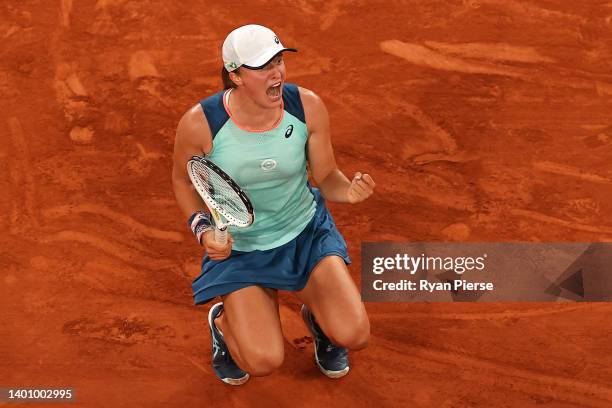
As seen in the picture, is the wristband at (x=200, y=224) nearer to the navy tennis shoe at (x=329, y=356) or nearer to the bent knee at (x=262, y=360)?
the bent knee at (x=262, y=360)

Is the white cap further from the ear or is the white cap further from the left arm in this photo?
the left arm

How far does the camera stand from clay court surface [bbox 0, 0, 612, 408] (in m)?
5.33

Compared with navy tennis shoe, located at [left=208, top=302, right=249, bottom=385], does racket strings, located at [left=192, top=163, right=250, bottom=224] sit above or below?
above

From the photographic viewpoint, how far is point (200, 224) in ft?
15.4

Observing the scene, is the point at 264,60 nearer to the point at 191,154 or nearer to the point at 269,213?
the point at 191,154

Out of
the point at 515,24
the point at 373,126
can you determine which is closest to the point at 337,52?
the point at 373,126

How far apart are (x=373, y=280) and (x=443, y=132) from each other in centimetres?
111

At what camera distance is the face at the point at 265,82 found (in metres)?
4.56

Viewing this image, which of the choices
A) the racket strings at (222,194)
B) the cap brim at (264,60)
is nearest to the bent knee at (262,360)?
the racket strings at (222,194)

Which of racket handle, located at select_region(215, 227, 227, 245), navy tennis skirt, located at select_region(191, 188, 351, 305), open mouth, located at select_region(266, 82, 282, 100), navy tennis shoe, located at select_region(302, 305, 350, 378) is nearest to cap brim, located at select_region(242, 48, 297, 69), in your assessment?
open mouth, located at select_region(266, 82, 282, 100)

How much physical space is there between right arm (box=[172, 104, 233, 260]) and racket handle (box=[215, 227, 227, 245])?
0.10ft

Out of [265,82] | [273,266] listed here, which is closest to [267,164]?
[265,82]

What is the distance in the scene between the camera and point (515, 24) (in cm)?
671

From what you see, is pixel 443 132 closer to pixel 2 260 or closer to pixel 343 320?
pixel 343 320
